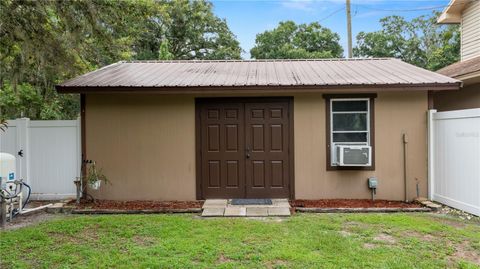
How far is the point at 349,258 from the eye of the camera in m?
3.68

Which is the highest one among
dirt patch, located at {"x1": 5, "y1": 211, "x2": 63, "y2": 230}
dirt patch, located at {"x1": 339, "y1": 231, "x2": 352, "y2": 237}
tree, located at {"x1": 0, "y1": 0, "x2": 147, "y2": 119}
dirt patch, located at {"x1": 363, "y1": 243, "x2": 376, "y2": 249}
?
tree, located at {"x1": 0, "y1": 0, "x2": 147, "y2": 119}

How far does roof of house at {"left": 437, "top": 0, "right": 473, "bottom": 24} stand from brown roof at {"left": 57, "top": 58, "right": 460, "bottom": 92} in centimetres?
384

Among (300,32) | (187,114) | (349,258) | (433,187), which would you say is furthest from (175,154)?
(300,32)

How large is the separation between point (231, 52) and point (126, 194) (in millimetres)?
16554

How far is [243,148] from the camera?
6.74 m

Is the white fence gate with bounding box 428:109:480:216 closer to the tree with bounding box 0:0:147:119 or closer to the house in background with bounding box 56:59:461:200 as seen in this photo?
the house in background with bounding box 56:59:461:200

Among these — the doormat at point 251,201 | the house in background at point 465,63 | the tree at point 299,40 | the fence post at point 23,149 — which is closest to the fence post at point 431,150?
the house in background at point 465,63

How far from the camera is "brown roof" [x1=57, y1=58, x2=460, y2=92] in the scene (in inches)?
244

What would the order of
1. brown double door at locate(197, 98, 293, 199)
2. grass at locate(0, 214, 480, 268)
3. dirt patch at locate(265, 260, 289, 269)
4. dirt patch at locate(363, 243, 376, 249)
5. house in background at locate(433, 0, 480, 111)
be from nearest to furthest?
dirt patch at locate(265, 260, 289, 269)
grass at locate(0, 214, 480, 268)
dirt patch at locate(363, 243, 376, 249)
brown double door at locate(197, 98, 293, 199)
house in background at locate(433, 0, 480, 111)

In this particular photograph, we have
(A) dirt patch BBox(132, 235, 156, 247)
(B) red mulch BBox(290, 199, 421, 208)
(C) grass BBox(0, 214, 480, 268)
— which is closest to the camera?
(C) grass BBox(0, 214, 480, 268)

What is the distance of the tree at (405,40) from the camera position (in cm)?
2484

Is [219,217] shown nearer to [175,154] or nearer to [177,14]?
[175,154]

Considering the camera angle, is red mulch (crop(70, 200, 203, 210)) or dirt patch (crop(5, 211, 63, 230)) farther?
red mulch (crop(70, 200, 203, 210))

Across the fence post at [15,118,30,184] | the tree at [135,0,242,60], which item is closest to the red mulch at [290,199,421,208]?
the fence post at [15,118,30,184]
